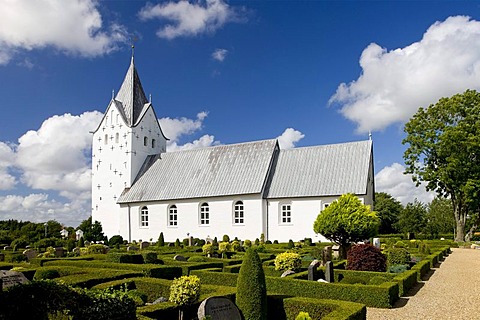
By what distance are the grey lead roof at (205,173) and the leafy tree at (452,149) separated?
11.1 m

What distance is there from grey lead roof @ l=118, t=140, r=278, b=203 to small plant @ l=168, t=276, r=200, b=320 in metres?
17.7

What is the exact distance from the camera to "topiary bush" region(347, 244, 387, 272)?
11.7m

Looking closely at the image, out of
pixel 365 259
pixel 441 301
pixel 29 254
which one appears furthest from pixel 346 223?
pixel 29 254

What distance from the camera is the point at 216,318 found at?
6.22 m

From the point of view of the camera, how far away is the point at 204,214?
1081 inches

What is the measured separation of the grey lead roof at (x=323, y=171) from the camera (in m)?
23.5

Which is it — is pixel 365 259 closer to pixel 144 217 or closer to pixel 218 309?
pixel 218 309

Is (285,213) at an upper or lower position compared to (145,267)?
upper

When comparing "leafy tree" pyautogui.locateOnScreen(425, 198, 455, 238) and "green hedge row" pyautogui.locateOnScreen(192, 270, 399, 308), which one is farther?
"leafy tree" pyautogui.locateOnScreen(425, 198, 455, 238)

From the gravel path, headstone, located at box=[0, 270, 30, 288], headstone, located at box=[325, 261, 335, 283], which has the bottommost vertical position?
the gravel path

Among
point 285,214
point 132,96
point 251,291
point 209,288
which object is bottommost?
point 209,288

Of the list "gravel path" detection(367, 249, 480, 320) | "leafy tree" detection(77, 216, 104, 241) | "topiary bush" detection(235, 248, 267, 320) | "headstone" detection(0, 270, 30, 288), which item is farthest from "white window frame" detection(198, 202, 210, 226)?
"topiary bush" detection(235, 248, 267, 320)

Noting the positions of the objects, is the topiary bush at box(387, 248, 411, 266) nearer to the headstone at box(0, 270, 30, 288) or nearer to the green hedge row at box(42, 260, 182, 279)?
the green hedge row at box(42, 260, 182, 279)

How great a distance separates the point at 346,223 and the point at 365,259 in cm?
293
